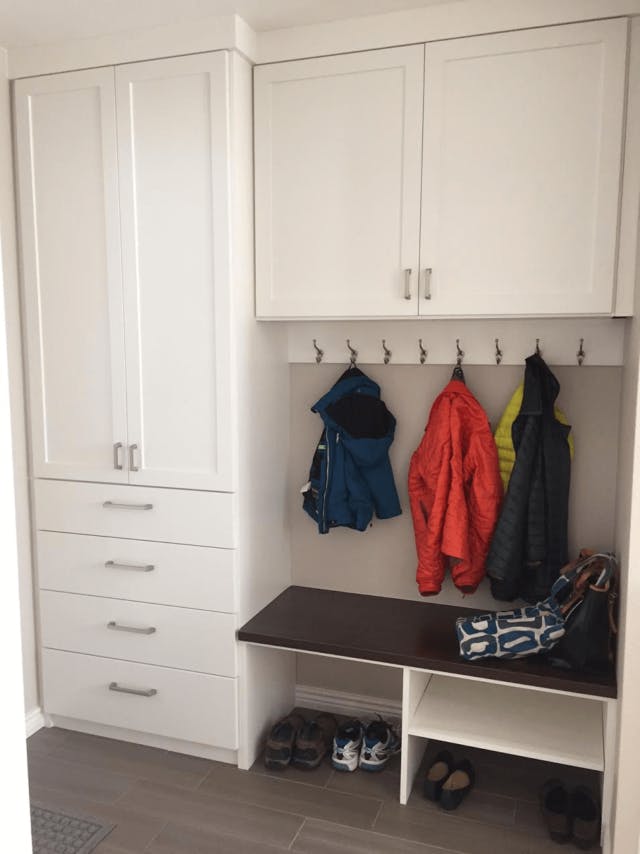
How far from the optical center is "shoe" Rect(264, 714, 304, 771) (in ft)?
8.36

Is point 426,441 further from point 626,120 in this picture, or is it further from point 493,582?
point 626,120

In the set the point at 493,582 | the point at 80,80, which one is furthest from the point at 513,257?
the point at 80,80

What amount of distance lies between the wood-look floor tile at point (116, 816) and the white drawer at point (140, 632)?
46cm

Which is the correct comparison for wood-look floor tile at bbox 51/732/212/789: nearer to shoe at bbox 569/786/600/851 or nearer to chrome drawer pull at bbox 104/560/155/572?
chrome drawer pull at bbox 104/560/155/572

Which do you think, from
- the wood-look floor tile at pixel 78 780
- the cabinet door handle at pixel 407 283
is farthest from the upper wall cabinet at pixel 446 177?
the wood-look floor tile at pixel 78 780

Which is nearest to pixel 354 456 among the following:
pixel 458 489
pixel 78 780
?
pixel 458 489

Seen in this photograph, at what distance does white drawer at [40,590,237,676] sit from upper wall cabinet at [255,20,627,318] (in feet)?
3.65

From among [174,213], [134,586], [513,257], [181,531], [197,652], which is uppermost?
[174,213]

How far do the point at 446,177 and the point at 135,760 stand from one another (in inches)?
88.9

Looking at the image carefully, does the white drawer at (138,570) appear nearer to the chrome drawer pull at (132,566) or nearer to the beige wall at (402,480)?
the chrome drawer pull at (132,566)

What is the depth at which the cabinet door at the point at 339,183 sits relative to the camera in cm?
232

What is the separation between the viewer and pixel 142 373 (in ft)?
8.25

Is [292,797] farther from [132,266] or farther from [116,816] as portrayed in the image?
[132,266]

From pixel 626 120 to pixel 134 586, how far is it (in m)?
2.17
